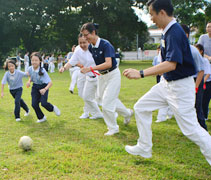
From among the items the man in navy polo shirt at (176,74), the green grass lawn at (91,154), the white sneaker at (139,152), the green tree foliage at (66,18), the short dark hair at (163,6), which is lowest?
the green grass lawn at (91,154)

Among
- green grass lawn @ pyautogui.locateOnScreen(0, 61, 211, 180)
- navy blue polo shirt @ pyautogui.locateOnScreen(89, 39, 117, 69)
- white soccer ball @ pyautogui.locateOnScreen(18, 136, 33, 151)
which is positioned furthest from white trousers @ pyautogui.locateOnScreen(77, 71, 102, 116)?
white soccer ball @ pyautogui.locateOnScreen(18, 136, 33, 151)

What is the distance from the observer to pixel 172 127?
5.82 metres

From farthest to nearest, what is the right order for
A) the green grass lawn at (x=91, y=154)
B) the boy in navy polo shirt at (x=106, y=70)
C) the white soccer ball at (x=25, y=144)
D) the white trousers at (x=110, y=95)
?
the white trousers at (x=110, y=95) < the boy in navy polo shirt at (x=106, y=70) < the white soccer ball at (x=25, y=144) < the green grass lawn at (x=91, y=154)

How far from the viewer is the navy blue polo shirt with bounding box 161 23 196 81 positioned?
2.98 metres

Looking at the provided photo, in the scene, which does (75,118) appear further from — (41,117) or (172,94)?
(172,94)

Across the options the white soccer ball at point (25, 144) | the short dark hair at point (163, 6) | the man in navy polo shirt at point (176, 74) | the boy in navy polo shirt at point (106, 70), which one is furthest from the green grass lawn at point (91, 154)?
the short dark hair at point (163, 6)

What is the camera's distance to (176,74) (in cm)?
322

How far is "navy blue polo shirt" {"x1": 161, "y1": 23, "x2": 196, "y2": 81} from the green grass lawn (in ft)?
4.62

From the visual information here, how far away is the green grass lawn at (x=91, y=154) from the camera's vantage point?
11.6ft

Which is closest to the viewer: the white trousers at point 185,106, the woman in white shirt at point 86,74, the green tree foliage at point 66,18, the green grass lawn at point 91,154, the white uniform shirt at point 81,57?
the white trousers at point 185,106

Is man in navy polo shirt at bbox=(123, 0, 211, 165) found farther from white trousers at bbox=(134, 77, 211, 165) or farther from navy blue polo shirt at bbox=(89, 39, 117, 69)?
navy blue polo shirt at bbox=(89, 39, 117, 69)

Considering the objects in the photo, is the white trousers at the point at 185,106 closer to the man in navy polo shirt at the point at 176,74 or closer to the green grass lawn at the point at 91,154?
the man in navy polo shirt at the point at 176,74

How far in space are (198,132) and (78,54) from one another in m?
4.08

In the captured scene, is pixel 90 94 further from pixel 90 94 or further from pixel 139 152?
pixel 139 152
